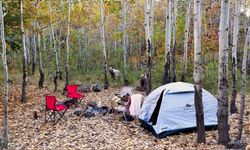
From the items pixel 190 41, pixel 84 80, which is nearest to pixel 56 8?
pixel 84 80

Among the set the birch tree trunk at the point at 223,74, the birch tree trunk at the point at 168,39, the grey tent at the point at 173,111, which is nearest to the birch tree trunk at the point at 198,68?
the birch tree trunk at the point at 223,74

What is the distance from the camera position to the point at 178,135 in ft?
27.0

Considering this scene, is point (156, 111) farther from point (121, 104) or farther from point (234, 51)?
point (234, 51)

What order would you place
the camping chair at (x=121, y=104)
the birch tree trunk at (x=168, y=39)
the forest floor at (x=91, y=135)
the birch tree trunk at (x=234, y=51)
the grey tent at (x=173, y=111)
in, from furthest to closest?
the birch tree trunk at (x=168, y=39), the camping chair at (x=121, y=104), the birch tree trunk at (x=234, y=51), the grey tent at (x=173, y=111), the forest floor at (x=91, y=135)

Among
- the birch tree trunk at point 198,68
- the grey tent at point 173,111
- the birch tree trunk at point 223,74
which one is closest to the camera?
the birch tree trunk at point 223,74

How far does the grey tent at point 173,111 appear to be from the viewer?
8297mm

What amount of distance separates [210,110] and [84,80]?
10447 millimetres

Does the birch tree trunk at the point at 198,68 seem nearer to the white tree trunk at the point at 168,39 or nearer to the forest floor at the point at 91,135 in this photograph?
the forest floor at the point at 91,135

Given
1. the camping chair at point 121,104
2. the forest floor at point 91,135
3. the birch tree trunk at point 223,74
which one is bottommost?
the forest floor at point 91,135

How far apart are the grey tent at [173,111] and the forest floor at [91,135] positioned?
0.73 feet

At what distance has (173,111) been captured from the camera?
8.48 metres

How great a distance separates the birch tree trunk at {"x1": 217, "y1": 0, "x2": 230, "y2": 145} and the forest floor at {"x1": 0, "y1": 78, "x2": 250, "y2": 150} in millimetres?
355

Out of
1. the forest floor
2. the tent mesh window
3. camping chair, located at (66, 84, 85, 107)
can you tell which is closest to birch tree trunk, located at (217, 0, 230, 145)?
the forest floor

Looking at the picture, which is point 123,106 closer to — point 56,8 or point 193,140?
point 193,140
